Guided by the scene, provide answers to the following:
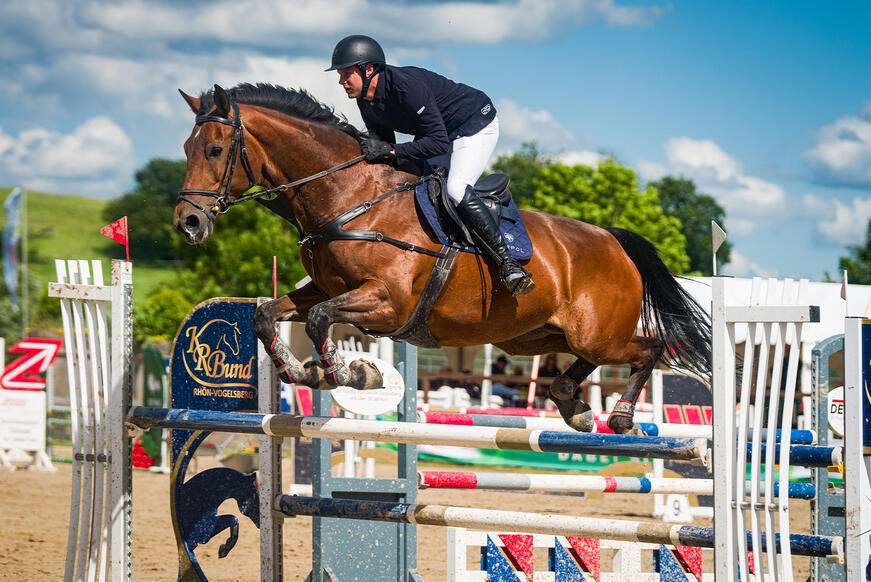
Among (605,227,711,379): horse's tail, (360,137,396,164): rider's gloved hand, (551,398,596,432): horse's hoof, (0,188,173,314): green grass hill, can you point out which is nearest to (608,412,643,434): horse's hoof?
(551,398,596,432): horse's hoof

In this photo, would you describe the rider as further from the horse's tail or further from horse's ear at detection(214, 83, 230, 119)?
the horse's tail

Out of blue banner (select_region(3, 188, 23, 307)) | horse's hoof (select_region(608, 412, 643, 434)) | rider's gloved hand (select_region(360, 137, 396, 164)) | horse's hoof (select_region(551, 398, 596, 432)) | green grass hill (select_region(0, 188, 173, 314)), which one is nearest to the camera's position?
rider's gloved hand (select_region(360, 137, 396, 164))

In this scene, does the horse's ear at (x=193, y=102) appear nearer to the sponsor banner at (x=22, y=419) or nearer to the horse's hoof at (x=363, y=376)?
the horse's hoof at (x=363, y=376)

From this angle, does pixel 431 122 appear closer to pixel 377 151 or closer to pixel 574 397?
pixel 377 151

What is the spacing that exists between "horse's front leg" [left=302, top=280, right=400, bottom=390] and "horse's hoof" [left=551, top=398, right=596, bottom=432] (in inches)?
39.0

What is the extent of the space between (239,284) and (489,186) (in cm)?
2264

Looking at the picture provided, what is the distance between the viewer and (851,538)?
247cm

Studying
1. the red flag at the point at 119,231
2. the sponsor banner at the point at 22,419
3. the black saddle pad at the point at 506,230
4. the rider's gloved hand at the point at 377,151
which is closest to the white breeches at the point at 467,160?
the black saddle pad at the point at 506,230

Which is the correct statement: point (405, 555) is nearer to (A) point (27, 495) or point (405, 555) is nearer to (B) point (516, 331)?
(B) point (516, 331)

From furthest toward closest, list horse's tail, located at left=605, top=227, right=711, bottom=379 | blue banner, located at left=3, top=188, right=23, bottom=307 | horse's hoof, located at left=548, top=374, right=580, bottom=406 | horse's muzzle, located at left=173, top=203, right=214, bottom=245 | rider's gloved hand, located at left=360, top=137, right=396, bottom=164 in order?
blue banner, located at left=3, top=188, right=23, bottom=307 < horse's tail, located at left=605, top=227, right=711, bottom=379 < horse's hoof, located at left=548, top=374, right=580, bottom=406 < rider's gloved hand, located at left=360, top=137, right=396, bottom=164 < horse's muzzle, located at left=173, top=203, right=214, bottom=245

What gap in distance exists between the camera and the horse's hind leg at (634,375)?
4.04 metres

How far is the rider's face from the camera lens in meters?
3.65

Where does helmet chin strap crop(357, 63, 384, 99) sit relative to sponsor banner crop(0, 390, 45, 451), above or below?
above

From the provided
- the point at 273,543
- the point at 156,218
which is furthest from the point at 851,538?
the point at 156,218
